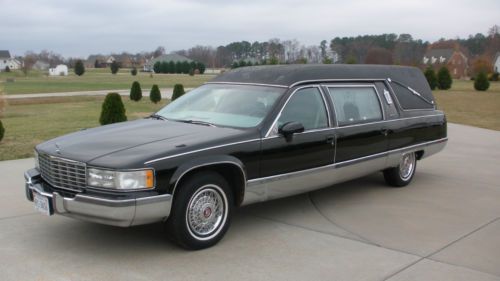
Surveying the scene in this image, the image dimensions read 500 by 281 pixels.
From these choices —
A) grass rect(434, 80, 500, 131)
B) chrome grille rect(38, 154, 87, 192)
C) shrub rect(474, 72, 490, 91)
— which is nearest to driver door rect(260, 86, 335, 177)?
chrome grille rect(38, 154, 87, 192)

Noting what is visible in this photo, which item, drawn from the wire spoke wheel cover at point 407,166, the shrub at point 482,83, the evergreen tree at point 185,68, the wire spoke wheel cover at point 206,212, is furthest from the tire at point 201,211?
the evergreen tree at point 185,68

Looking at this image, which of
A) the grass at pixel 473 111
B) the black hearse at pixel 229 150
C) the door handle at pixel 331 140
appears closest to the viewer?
the black hearse at pixel 229 150

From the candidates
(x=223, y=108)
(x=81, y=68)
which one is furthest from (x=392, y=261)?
(x=81, y=68)

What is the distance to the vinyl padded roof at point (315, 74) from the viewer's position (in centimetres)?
632

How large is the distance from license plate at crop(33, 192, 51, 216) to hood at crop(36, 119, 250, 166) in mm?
419

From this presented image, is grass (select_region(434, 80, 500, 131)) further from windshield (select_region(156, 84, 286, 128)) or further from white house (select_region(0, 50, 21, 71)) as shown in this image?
white house (select_region(0, 50, 21, 71))

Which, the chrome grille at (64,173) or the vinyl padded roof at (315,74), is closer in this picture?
the chrome grille at (64,173)

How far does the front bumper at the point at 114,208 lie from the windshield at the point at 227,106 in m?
1.43

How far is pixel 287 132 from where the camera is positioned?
18.7 feet

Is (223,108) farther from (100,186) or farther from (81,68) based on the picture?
(81,68)

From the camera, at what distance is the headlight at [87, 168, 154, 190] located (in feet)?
15.0

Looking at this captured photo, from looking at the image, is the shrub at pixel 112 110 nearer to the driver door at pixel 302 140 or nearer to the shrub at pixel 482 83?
the driver door at pixel 302 140

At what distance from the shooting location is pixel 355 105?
6980 millimetres

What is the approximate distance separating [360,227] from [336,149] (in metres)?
0.98
